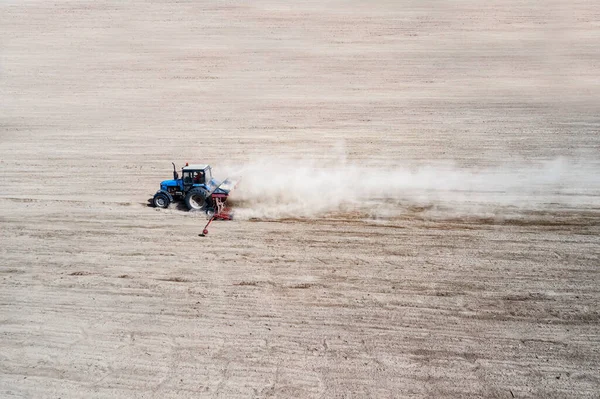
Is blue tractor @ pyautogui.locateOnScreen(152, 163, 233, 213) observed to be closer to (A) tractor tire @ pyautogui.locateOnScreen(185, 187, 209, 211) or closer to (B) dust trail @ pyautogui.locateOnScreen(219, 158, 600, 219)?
(A) tractor tire @ pyautogui.locateOnScreen(185, 187, 209, 211)

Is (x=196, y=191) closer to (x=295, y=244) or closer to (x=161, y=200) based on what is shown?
(x=161, y=200)

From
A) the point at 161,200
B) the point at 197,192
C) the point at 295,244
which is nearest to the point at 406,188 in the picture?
the point at 295,244

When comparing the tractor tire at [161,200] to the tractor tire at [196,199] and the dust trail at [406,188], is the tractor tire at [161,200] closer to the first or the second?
the tractor tire at [196,199]

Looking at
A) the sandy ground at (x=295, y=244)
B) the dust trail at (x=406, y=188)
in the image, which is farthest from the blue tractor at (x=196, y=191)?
the dust trail at (x=406, y=188)

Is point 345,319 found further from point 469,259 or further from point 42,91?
→ point 42,91

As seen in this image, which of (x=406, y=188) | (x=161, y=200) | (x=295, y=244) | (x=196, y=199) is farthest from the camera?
(x=406, y=188)

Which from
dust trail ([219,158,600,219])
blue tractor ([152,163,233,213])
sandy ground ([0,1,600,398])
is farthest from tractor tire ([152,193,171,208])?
dust trail ([219,158,600,219])
